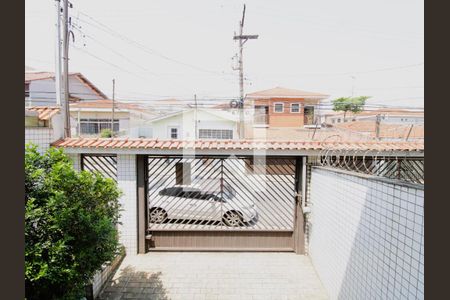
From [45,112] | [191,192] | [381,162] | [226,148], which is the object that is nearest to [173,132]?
[191,192]

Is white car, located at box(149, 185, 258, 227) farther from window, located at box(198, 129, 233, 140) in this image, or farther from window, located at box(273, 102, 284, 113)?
window, located at box(273, 102, 284, 113)

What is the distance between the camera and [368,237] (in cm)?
293

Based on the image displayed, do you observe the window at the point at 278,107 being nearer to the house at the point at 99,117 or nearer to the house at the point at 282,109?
the house at the point at 282,109

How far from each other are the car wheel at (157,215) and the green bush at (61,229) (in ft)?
9.22

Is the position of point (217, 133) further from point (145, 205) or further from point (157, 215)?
point (145, 205)

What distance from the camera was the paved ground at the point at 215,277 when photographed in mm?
4273

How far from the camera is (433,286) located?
4.11 ft

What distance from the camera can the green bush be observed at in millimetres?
2434

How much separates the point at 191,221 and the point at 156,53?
11585 millimetres

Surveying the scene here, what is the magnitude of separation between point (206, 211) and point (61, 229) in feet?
12.1

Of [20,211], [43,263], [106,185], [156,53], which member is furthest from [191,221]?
[156,53]

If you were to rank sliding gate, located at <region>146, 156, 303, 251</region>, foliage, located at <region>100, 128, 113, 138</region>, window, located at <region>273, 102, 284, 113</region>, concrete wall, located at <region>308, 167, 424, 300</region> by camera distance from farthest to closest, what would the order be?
window, located at <region>273, 102, 284, 113</region>
foliage, located at <region>100, 128, 113, 138</region>
sliding gate, located at <region>146, 156, 303, 251</region>
concrete wall, located at <region>308, 167, 424, 300</region>

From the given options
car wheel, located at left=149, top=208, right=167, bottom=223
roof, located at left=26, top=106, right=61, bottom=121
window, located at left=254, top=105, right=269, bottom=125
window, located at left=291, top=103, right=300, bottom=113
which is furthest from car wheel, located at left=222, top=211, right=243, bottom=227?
window, located at left=291, top=103, right=300, bottom=113

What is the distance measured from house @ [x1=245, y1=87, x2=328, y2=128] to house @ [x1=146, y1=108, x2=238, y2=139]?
83.8 inches
